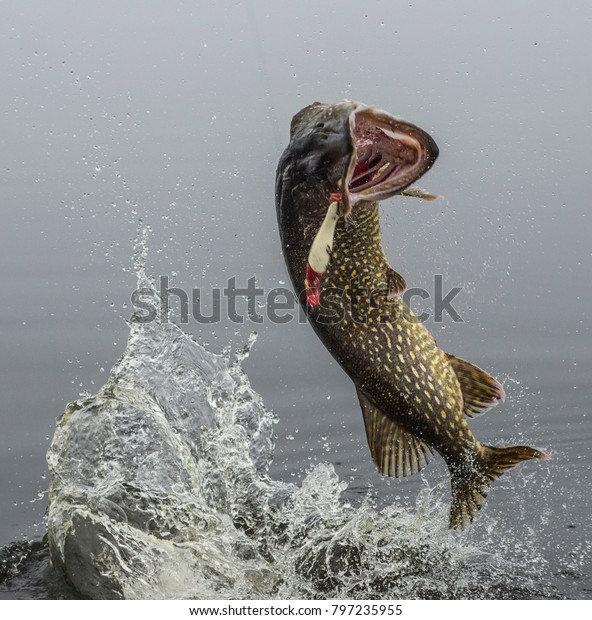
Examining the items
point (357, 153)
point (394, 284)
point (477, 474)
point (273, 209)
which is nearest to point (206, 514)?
point (477, 474)

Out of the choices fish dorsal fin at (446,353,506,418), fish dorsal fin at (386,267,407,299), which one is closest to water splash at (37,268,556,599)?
fish dorsal fin at (446,353,506,418)

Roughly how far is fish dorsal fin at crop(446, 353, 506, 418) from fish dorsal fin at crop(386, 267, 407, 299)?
0.43 meters

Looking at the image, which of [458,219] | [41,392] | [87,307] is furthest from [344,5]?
[41,392]

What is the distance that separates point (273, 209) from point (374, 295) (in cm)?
553

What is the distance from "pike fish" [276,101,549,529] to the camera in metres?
3.54

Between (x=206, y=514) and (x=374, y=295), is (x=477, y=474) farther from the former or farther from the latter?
(x=206, y=514)

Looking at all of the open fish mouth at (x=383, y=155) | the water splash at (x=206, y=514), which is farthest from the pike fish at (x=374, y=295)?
the water splash at (x=206, y=514)

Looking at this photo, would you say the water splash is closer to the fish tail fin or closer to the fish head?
the fish tail fin

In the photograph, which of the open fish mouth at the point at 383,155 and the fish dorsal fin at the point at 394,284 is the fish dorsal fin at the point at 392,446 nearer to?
the fish dorsal fin at the point at 394,284

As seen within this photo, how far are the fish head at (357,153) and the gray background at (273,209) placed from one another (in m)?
1.27

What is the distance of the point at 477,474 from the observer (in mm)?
4102

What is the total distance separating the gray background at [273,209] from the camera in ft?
21.5

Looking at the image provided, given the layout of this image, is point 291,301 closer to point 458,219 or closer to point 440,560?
point 458,219

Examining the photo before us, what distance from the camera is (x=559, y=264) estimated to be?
29.5 ft
